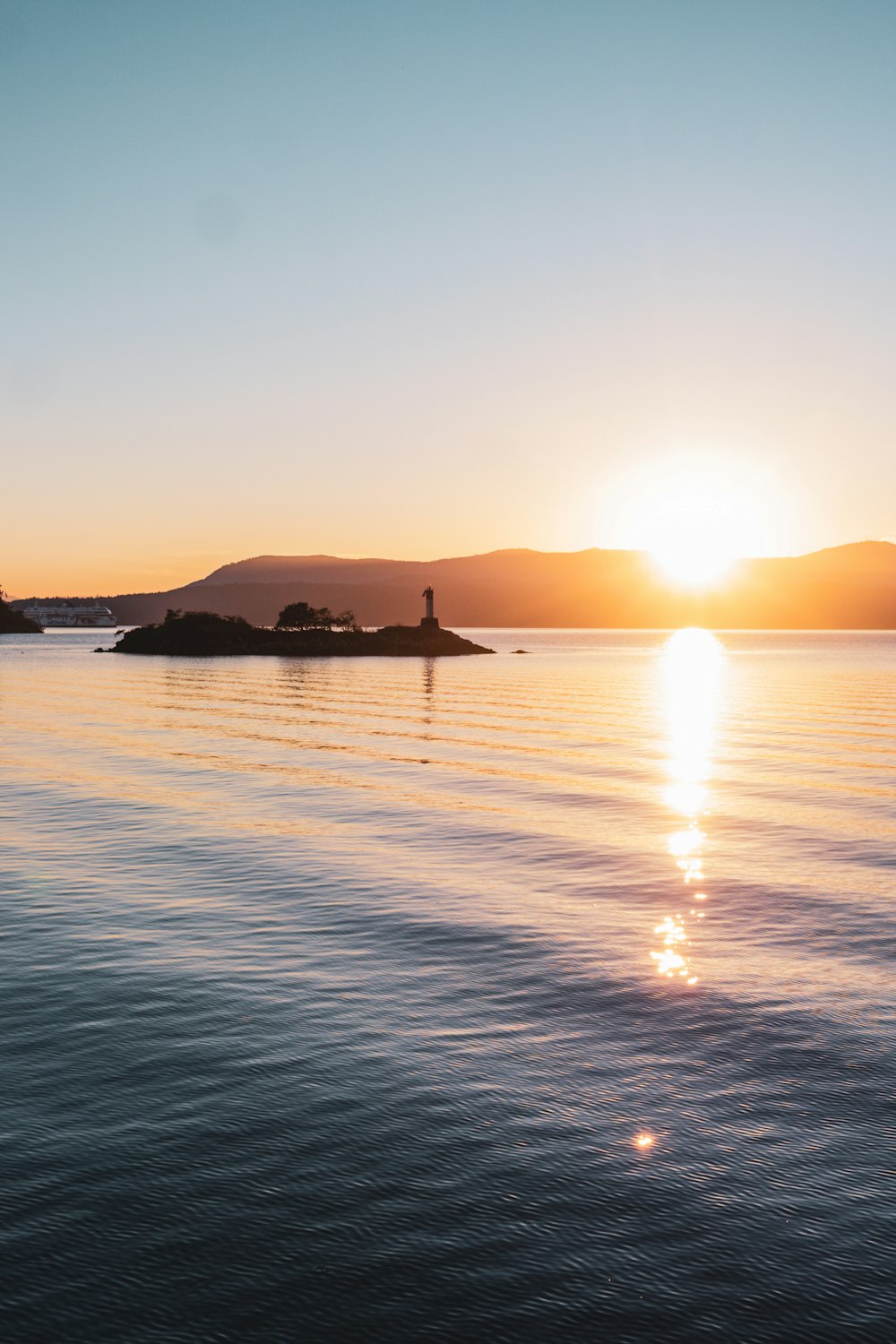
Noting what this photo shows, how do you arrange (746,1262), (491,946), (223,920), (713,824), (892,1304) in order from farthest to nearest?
1. (713,824)
2. (223,920)
3. (491,946)
4. (746,1262)
5. (892,1304)

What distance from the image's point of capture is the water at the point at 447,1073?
8.78 metres

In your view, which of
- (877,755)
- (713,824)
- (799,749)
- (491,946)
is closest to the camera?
(491,946)

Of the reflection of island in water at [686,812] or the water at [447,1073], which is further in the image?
the reflection of island in water at [686,812]

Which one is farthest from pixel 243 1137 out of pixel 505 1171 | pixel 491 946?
pixel 491 946

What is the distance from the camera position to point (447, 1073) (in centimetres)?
1321

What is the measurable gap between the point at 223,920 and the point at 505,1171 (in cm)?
1151

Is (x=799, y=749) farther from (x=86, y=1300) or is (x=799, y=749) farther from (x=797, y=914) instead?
(x=86, y=1300)

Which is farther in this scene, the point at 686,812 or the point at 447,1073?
the point at 686,812

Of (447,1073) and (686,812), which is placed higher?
(447,1073)

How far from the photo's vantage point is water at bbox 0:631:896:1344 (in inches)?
346

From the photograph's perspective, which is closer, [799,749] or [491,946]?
[491,946]

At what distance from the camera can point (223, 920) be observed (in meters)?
21.0

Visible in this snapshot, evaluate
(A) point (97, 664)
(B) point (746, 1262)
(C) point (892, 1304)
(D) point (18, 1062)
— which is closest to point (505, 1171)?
(B) point (746, 1262)

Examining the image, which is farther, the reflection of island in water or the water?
the reflection of island in water
